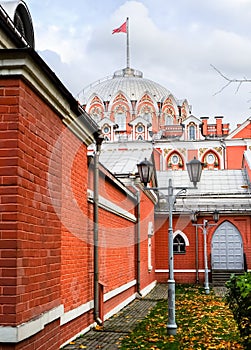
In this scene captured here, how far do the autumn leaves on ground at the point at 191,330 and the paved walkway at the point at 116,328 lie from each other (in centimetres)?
20

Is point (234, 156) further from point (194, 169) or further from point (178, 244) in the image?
point (194, 169)

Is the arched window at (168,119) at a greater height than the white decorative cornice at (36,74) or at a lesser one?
greater

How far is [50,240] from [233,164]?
42425 millimetres

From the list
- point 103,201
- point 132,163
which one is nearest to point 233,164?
point 132,163

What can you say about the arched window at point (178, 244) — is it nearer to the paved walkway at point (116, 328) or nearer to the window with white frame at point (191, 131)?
the paved walkway at point (116, 328)

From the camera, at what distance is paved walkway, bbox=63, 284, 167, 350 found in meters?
8.52

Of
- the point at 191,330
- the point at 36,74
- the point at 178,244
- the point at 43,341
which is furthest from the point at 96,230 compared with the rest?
the point at 178,244

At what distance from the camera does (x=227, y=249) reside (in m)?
24.9

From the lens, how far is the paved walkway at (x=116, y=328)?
852cm

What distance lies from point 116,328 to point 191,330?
1.56m

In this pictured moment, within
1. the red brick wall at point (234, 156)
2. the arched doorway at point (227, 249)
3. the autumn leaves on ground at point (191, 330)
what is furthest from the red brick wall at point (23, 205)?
the red brick wall at point (234, 156)

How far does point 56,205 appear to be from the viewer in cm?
493

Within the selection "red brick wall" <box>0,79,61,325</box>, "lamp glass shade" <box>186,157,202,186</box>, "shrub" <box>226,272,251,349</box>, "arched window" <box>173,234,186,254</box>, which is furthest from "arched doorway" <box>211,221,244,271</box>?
"red brick wall" <box>0,79,61,325</box>

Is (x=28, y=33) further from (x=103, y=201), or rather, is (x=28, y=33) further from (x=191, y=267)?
(x=191, y=267)
